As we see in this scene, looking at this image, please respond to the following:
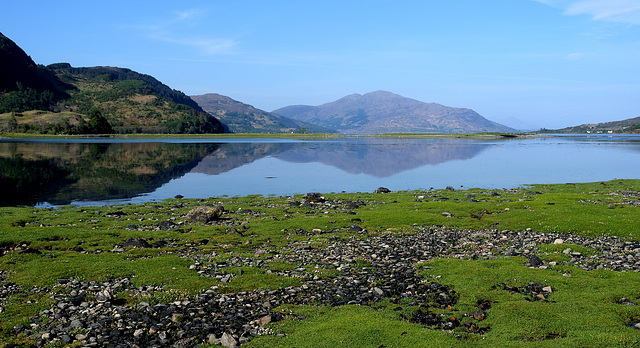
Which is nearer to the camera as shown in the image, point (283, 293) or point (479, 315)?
point (479, 315)

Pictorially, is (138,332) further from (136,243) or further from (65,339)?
(136,243)

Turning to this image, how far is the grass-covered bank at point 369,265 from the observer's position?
1262 cm

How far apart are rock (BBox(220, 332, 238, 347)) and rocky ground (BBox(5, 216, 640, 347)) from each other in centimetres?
3

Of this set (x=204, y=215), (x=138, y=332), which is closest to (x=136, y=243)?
(x=204, y=215)

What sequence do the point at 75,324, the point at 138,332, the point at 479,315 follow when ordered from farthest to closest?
the point at 479,315 < the point at 75,324 < the point at 138,332

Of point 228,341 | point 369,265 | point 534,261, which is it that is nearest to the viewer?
point 228,341

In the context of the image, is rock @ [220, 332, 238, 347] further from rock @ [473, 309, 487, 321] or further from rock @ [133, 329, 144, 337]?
rock @ [473, 309, 487, 321]

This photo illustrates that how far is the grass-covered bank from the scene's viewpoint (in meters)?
12.6

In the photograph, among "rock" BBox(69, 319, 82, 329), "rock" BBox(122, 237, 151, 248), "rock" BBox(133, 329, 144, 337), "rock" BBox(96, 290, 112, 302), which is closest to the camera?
"rock" BBox(133, 329, 144, 337)

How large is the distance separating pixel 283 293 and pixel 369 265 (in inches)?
217

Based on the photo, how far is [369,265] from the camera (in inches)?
790

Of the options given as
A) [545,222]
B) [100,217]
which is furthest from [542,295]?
[100,217]

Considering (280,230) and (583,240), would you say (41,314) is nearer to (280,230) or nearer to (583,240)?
(280,230)

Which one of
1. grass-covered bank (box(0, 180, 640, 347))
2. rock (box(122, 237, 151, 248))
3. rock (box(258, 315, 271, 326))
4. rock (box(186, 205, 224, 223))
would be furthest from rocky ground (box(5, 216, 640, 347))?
rock (box(186, 205, 224, 223))
